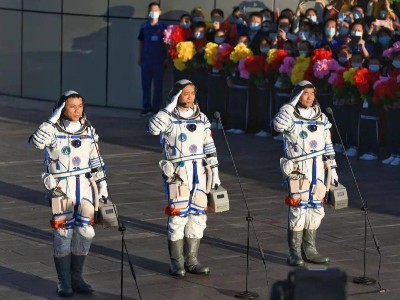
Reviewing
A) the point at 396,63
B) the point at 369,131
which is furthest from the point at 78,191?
the point at 369,131

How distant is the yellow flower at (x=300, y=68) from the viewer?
70.1 feet

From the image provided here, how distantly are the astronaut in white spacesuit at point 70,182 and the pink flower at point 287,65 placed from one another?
971 cm

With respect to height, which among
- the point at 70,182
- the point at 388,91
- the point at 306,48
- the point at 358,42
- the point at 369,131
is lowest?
the point at 369,131

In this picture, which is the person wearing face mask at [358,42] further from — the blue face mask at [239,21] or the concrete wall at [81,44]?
the concrete wall at [81,44]

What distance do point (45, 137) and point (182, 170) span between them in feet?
4.98

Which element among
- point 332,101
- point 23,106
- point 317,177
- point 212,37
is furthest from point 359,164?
point 23,106

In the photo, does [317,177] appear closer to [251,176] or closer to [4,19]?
[251,176]

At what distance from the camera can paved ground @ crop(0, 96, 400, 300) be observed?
41.7 ft

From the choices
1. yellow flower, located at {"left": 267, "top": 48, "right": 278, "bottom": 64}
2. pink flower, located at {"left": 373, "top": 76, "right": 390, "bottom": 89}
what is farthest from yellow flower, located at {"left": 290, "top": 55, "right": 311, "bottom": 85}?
pink flower, located at {"left": 373, "top": 76, "right": 390, "bottom": 89}

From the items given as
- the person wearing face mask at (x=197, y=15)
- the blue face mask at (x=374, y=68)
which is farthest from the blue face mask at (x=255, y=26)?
the blue face mask at (x=374, y=68)

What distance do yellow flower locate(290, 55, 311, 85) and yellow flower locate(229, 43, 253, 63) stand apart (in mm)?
1472

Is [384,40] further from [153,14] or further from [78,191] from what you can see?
[78,191]

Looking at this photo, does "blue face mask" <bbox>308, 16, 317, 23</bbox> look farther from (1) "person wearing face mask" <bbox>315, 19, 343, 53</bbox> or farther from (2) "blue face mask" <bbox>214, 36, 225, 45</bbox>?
(2) "blue face mask" <bbox>214, 36, 225, 45</bbox>

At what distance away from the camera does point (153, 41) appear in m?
24.6
